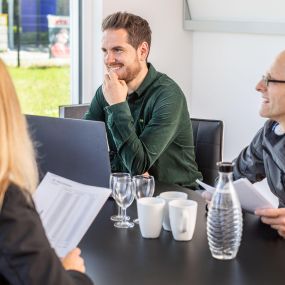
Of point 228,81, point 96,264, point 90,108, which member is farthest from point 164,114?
point 228,81

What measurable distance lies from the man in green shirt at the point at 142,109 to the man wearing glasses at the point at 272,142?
318 millimetres

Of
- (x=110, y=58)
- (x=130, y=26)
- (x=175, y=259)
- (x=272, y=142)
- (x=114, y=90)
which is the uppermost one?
(x=130, y=26)

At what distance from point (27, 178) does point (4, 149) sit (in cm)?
8

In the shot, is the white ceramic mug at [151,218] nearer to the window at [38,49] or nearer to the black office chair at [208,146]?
the black office chair at [208,146]

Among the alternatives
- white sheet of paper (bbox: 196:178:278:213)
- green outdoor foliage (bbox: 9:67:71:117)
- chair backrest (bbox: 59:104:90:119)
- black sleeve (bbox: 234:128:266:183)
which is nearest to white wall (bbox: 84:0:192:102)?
→ green outdoor foliage (bbox: 9:67:71:117)

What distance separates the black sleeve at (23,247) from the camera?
96 cm

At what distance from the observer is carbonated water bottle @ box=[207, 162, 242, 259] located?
141 centimetres

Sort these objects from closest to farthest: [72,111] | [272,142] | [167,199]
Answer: [167,199] < [272,142] < [72,111]

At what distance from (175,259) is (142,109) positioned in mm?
1091

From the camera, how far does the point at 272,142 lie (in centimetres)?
209

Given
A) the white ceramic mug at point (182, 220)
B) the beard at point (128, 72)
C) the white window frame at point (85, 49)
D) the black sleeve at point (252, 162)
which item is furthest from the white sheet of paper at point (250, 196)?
the white window frame at point (85, 49)

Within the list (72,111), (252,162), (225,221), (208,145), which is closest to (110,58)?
(72,111)

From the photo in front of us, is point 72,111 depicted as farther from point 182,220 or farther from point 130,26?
point 182,220

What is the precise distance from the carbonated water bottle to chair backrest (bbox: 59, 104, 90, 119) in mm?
1354
